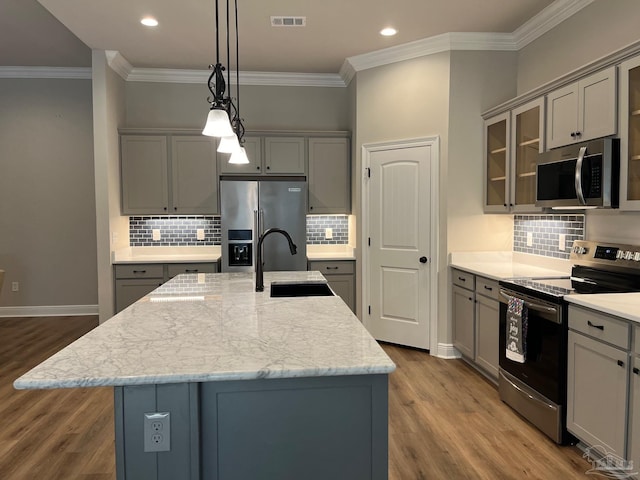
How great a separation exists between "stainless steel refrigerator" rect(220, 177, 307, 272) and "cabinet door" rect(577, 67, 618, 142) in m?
2.72

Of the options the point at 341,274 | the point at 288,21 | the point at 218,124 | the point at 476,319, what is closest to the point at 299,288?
the point at 218,124

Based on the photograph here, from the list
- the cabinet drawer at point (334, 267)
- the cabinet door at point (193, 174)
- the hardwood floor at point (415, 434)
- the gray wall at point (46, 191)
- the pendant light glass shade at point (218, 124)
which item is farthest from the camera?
the gray wall at point (46, 191)

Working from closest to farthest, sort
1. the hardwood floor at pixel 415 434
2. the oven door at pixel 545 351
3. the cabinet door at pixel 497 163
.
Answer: the hardwood floor at pixel 415 434 < the oven door at pixel 545 351 < the cabinet door at pixel 497 163

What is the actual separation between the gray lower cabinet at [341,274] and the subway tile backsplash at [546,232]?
5.42ft

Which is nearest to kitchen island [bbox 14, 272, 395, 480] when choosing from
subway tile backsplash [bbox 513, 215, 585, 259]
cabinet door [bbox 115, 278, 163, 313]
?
subway tile backsplash [bbox 513, 215, 585, 259]

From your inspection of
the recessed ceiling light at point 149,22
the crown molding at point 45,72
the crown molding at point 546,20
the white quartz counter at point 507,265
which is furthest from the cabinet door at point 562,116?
the crown molding at point 45,72

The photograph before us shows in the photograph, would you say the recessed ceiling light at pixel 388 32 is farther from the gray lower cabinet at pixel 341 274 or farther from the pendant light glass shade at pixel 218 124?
the pendant light glass shade at pixel 218 124

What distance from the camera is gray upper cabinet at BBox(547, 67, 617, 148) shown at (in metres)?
2.68

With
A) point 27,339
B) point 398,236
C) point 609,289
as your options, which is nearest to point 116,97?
point 27,339

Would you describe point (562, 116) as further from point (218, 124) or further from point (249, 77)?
point (249, 77)

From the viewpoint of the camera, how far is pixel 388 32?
13.6 feet

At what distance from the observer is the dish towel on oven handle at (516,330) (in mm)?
2926

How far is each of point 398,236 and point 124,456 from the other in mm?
3535

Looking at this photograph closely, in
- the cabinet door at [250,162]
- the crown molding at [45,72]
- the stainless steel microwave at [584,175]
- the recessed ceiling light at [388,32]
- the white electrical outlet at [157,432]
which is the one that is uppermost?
the crown molding at [45,72]
